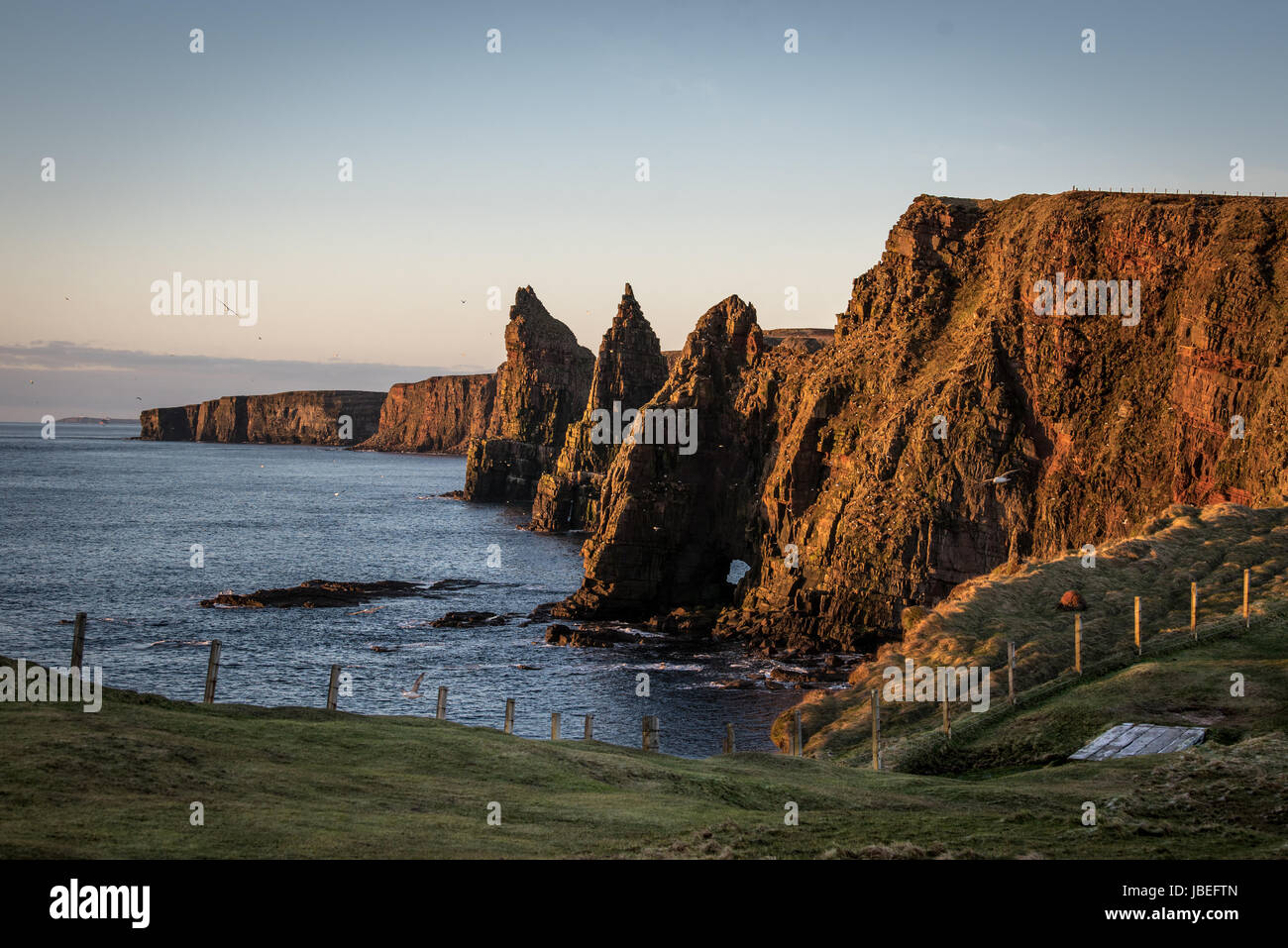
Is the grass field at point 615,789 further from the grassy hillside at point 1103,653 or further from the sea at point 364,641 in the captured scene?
the sea at point 364,641

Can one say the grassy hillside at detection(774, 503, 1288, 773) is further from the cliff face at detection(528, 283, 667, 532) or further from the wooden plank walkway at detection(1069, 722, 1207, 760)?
the cliff face at detection(528, 283, 667, 532)

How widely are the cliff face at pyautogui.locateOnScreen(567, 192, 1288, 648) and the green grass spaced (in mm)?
59680

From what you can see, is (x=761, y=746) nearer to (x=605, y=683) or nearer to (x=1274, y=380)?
(x=605, y=683)

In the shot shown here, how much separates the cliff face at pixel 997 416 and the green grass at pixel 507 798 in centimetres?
5968

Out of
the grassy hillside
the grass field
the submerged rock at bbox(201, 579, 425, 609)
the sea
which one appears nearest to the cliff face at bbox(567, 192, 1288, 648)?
the sea

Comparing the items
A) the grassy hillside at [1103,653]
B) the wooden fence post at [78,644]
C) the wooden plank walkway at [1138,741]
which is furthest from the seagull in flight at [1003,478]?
the wooden fence post at [78,644]

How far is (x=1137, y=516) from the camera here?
83.3 metres

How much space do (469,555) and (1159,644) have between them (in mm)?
110406

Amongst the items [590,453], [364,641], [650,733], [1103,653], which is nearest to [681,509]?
[364,641]

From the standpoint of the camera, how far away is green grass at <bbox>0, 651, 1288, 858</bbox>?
1698 centimetres

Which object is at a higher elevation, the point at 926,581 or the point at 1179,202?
the point at 1179,202

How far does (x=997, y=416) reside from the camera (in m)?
88.4
